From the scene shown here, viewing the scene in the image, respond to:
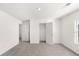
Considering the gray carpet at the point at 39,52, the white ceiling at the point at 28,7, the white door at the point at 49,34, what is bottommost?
the gray carpet at the point at 39,52

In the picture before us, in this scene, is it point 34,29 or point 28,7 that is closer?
point 28,7

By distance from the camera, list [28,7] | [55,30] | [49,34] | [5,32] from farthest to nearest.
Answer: [49,34] → [55,30] → [5,32] → [28,7]

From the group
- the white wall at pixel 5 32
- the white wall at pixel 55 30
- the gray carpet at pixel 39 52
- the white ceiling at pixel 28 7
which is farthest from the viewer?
the white wall at pixel 55 30

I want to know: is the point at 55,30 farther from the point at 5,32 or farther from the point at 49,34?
the point at 5,32

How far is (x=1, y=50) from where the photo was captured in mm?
3602

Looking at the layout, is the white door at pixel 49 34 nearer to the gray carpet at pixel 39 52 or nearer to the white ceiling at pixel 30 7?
the gray carpet at pixel 39 52

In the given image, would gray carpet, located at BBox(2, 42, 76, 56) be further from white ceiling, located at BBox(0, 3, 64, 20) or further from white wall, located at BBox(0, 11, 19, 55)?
white ceiling, located at BBox(0, 3, 64, 20)

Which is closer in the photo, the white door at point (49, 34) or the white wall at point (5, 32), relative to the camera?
the white wall at point (5, 32)

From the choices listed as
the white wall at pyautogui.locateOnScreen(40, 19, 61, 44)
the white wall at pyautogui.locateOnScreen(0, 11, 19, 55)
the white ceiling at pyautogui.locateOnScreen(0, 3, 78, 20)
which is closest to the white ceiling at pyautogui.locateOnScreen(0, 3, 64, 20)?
the white ceiling at pyautogui.locateOnScreen(0, 3, 78, 20)

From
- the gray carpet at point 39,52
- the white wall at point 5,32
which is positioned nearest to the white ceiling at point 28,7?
the white wall at point 5,32

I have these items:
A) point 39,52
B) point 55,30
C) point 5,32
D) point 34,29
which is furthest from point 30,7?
point 55,30

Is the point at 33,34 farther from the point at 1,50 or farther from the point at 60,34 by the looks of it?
the point at 1,50

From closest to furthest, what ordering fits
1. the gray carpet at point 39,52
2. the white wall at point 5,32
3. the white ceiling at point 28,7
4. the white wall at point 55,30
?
the white ceiling at point 28,7 < the white wall at point 5,32 < the gray carpet at point 39,52 < the white wall at point 55,30

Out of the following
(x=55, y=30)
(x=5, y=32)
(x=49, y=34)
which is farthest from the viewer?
(x=49, y=34)
